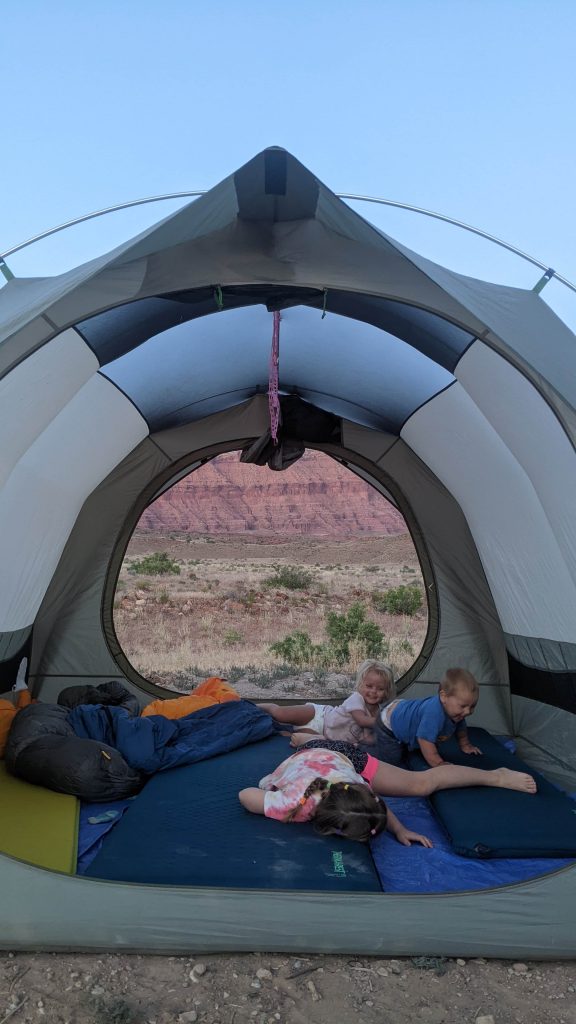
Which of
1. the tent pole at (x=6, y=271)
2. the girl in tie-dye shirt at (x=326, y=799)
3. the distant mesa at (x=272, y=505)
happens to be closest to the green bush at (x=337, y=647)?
the girl in tie-dye shirt at (x=326, y=799)

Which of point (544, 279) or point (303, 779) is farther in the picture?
point (544, 279)

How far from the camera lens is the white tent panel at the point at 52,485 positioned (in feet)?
14.4

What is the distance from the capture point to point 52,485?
471cm

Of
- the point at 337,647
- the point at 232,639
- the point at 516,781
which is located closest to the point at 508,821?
the point at 516,781

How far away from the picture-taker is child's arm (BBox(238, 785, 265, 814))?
3168 millimetres

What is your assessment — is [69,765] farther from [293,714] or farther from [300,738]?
[293,714]

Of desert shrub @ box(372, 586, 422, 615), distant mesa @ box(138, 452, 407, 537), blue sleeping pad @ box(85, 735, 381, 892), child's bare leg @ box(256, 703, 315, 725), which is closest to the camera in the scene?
blue sleeping pad @ box(85, 735, 381, 892)

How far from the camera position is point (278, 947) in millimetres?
2311

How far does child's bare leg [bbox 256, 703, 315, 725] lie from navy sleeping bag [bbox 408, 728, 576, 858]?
156 centimetres

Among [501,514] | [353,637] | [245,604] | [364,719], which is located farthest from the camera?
[245,604]

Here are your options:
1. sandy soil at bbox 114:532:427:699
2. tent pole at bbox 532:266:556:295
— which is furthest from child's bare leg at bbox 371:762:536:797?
sandy soil at bbox 114:532:427:699

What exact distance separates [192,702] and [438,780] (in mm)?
1915

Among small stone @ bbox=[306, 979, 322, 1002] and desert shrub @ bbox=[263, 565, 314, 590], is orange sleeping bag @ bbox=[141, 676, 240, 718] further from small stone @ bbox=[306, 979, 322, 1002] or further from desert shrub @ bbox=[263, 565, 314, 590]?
desert shrub @ bbox=[263, 565, 314, 590]

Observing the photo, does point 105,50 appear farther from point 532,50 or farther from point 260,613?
point 260,613
